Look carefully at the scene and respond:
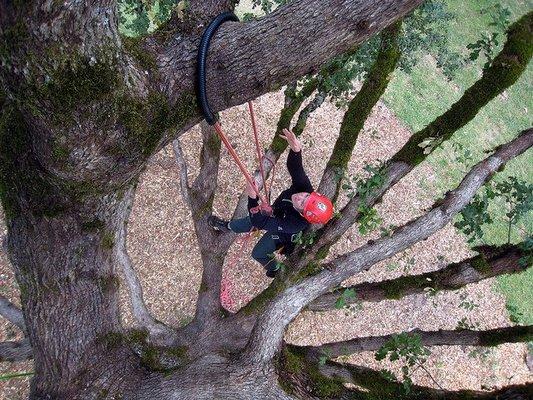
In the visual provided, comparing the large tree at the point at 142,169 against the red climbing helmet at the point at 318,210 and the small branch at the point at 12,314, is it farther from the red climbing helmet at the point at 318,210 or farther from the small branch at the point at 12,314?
the red climbing helmet at the point at 318,210

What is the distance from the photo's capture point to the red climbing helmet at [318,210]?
4.06m

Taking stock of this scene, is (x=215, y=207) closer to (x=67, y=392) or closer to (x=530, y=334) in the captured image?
(x=67, y=392)

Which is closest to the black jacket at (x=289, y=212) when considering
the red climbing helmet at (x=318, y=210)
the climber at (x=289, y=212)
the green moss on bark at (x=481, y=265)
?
the climber at (x=289, y=212)

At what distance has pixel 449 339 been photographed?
370 centimetres

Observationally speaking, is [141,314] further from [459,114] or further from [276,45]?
[459,114]

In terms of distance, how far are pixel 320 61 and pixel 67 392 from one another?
3.05 metres

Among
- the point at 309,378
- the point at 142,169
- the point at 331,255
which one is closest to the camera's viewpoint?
the point at 142,169

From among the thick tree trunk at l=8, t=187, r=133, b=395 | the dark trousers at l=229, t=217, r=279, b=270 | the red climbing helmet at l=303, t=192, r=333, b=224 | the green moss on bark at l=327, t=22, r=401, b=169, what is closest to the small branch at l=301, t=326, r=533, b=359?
the red climbing helmet at l=303, t=192, r=333, b=224

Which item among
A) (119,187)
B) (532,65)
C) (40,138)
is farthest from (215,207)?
(532,65)

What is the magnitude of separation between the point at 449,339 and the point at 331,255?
4.42 metres

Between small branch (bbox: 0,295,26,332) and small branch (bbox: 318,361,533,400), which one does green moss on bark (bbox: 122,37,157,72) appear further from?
small branch (bbox: 0,295,26,332)

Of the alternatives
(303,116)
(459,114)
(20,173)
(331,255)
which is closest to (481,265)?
(459,114)

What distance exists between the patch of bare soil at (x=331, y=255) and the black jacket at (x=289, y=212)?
1.86 m

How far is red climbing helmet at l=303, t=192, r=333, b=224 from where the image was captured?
4.06 m
